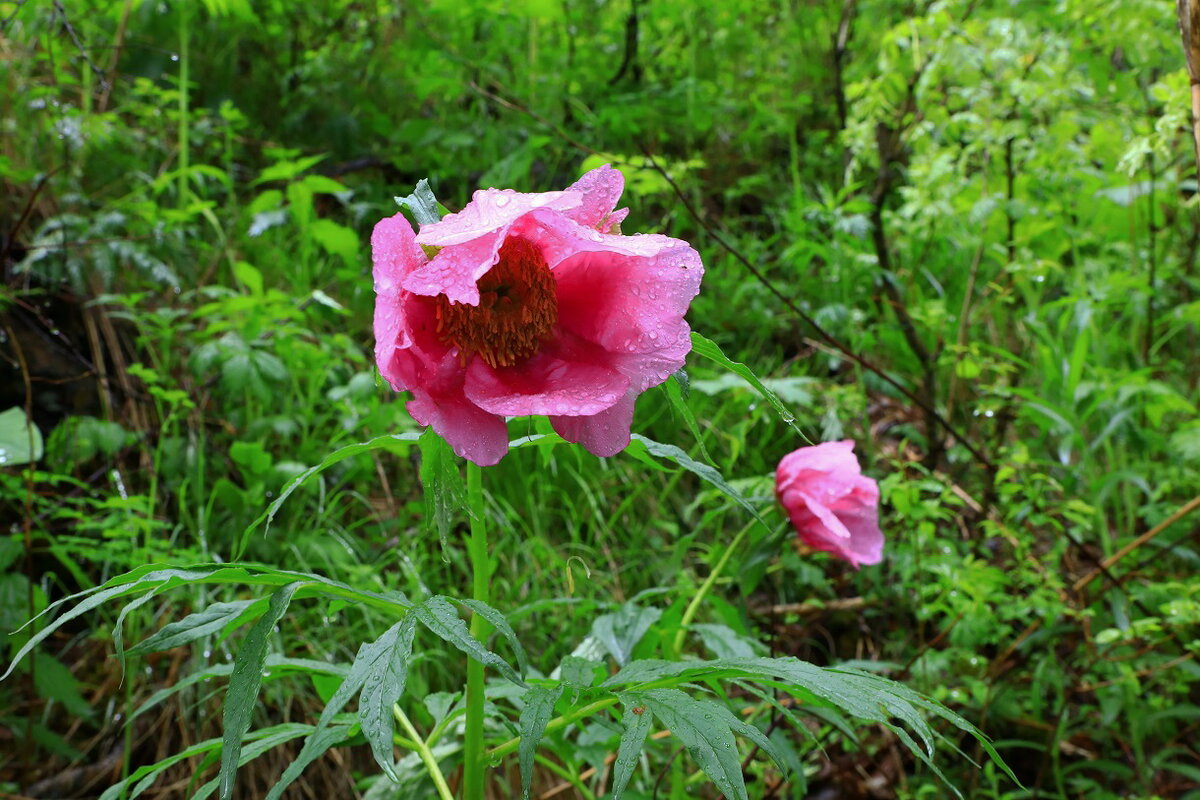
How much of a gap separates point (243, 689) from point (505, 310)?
0.34 metres

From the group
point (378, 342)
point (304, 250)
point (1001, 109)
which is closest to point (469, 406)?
point (378, 342)

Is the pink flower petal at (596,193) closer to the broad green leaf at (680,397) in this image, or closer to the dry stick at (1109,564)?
the broad green leaf at (680,397)

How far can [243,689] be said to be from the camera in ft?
2.07

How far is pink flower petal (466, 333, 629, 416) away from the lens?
673 millimetres

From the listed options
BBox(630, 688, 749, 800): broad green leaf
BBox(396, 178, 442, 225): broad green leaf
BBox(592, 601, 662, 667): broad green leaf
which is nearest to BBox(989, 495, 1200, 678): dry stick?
BBox(592, 601, 662, 667): broad green leaf

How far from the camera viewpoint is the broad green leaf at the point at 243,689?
0.61m

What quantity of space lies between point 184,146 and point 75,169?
0.31 meters

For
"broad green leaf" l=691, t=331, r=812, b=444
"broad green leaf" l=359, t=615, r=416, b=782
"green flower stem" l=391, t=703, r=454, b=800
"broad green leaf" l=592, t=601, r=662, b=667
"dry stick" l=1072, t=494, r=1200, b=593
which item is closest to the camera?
"broad green leaf" l=359, t=615, r=416, b=782

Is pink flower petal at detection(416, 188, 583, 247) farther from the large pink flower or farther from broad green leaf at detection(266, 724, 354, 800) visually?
broad green leaf at detection(266, 724, 354, 800)

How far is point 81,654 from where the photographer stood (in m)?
1.86

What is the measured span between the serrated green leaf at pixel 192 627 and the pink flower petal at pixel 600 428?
285 millimetres

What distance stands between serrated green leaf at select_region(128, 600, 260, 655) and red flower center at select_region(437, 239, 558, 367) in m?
0.27

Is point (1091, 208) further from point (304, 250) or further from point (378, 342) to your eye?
point (378, 342)

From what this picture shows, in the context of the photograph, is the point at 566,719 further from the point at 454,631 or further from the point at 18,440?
the point at 18,440
